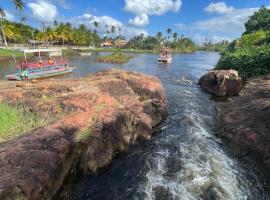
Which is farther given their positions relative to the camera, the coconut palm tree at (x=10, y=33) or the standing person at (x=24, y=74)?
the coconut palm tree at (x=10, y=33)

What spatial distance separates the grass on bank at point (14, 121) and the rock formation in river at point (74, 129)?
1.39 feet

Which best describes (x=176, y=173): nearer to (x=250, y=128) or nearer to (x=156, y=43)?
(x=250, y=128)

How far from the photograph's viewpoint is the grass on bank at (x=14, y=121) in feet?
30.8

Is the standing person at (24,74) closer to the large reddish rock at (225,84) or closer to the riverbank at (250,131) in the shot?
the large reddish rock at (225,84)

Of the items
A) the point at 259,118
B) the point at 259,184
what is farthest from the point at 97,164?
the point at 259,118

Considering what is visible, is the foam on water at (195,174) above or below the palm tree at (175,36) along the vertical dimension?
below

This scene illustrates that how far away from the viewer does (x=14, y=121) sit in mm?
10141

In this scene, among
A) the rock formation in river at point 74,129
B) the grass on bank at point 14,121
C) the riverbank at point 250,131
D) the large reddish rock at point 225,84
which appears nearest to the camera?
the rock formation in river at point 74,129

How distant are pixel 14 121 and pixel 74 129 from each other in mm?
2735

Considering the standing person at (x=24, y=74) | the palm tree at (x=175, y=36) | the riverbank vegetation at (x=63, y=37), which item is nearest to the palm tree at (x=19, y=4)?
the riverbank vegetation at (x=63, y=37)

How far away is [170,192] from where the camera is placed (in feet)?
27.6

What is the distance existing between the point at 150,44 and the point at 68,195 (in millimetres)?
136069

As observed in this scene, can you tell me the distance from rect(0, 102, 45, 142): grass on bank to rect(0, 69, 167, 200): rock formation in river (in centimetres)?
42

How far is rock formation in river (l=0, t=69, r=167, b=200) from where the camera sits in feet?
23.5
